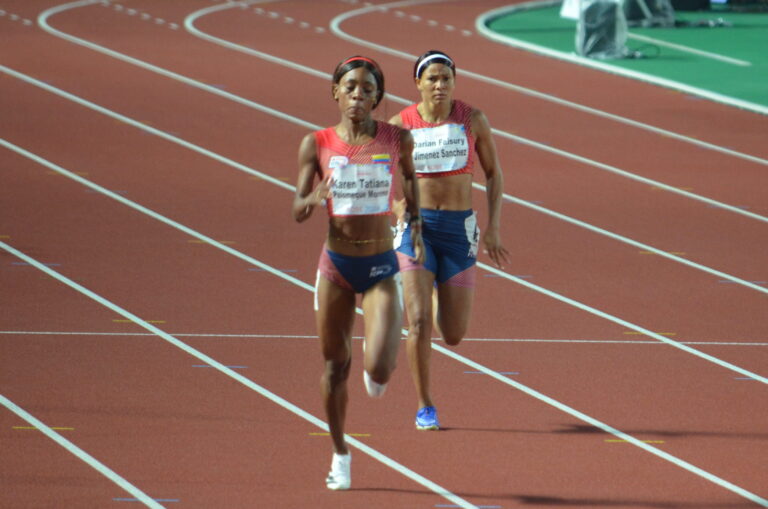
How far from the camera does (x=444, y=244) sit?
24.3ft

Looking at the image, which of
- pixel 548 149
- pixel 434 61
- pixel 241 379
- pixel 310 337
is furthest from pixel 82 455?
pixel 548 149

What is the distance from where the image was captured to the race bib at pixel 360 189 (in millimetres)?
6176

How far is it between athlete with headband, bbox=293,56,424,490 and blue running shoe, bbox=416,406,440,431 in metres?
1.01

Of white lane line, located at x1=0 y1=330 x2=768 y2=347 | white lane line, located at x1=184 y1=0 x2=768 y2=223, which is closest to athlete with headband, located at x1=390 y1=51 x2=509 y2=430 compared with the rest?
white lane line, located at x1=0 y1=330 x2=768 y2=347

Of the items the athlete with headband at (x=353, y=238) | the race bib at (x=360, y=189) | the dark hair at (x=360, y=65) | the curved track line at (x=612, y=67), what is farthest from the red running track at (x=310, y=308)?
the dark hair at (x=360, y=65)

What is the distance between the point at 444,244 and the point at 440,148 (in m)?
0.48

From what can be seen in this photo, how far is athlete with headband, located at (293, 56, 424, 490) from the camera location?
6.20m

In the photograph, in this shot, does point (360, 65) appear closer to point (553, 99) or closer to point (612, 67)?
point (553, 99)

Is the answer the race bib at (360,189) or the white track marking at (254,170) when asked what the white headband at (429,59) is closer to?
the race bib at (360,189)

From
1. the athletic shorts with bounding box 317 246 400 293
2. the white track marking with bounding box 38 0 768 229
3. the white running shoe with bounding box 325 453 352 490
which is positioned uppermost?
the athletic shorts with bounding box 317 246 400 293

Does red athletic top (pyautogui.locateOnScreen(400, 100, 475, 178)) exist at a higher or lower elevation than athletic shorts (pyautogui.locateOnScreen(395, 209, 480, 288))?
higher

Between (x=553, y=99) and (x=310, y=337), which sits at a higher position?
(x=310, y=337)

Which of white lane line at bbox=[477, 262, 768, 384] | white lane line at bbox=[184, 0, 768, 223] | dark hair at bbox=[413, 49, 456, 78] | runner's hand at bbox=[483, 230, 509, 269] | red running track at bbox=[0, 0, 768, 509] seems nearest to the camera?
red running track at bbox=[0, 0, 768, 509]

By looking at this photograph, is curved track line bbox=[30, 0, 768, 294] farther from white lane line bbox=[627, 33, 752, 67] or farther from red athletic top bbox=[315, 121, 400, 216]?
white lane line bbox=[627, 33, 752, 67]
